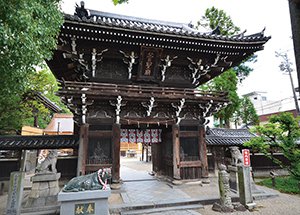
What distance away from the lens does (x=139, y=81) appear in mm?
9320

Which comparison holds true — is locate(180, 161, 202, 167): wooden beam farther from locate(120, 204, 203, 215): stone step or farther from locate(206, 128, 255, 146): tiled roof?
locate(120, 204, 203, 215): stone step

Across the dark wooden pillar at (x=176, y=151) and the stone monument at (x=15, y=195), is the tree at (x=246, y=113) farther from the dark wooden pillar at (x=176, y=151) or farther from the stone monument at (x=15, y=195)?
the stone monument at (x=15, y=195)

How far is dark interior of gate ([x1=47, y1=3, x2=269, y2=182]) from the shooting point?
7.57 m

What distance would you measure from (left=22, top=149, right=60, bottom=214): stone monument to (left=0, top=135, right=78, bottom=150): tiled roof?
1764mm

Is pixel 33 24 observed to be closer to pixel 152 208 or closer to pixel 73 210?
pixel 73 210

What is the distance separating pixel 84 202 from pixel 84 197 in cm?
19

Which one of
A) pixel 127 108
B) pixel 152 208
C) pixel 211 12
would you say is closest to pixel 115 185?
pixel 152 208

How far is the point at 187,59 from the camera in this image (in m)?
9.47

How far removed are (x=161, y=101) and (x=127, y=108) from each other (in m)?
1.76

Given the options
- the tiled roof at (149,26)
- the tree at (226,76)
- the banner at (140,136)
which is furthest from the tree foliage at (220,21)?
the banner at (140,136)

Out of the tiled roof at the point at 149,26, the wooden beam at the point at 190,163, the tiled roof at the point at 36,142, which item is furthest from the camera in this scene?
the wooden beam at the point at 190,163

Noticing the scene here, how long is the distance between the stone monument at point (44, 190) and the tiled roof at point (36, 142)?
1.76m

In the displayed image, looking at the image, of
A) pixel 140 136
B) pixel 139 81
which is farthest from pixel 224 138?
pixel 139 81

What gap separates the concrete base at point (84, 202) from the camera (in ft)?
16.1
